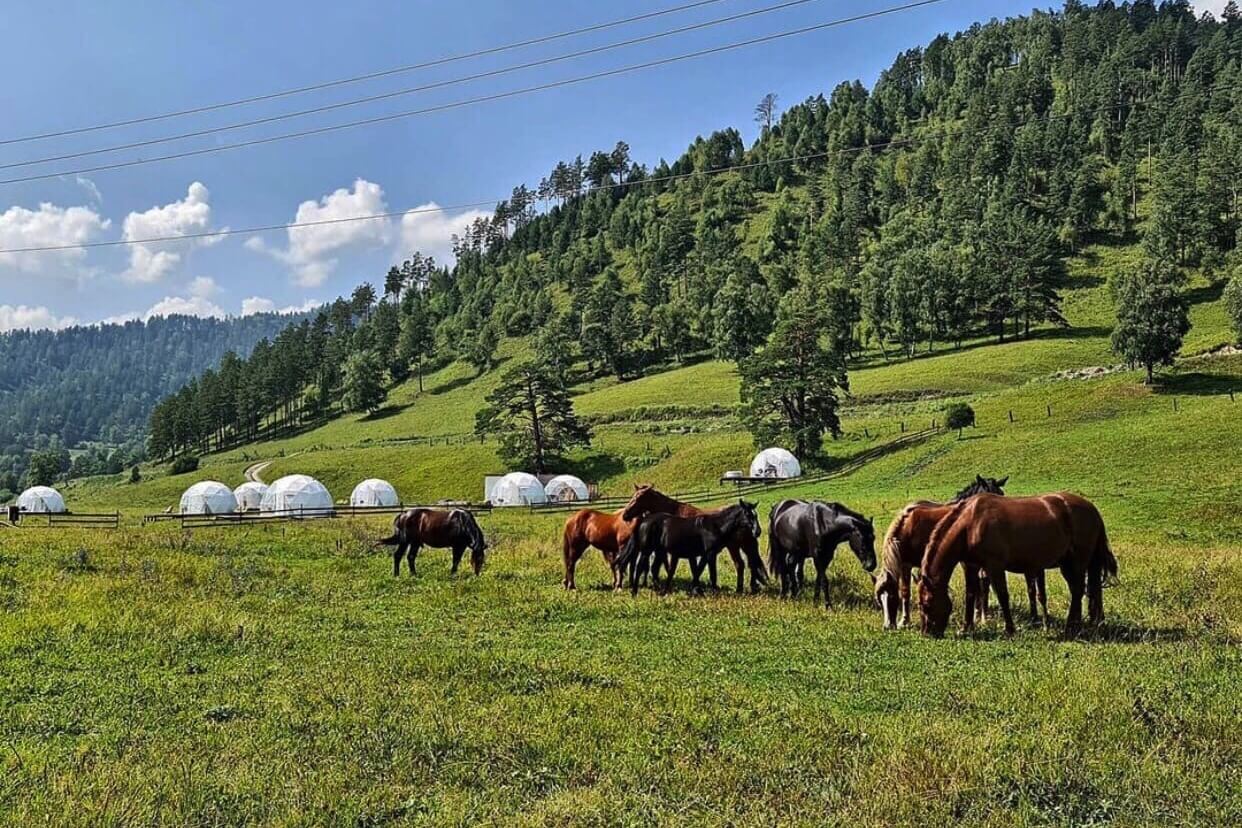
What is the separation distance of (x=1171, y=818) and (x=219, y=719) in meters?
8.31

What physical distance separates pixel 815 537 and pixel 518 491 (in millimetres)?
49893

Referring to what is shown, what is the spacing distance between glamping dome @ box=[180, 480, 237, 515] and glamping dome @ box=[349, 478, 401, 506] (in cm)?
1042

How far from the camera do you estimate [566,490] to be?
214ft

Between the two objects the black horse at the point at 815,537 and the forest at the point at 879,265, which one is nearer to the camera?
the black horse at the point at 815,537

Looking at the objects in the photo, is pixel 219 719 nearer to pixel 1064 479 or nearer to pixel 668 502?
pixel 668 502

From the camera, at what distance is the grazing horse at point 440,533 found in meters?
20.5

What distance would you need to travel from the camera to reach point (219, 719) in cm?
802

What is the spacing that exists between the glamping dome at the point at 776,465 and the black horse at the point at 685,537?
140 feet

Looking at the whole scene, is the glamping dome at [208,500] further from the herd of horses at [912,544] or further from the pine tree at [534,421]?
the herd of horses at [912,544]

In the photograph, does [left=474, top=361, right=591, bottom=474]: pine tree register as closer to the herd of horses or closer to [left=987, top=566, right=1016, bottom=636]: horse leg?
the herd of horses

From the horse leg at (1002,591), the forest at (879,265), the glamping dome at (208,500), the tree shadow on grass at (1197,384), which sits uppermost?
the forest at (879,265)

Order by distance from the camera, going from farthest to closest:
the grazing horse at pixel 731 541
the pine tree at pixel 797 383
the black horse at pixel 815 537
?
the pine tree at pixel 797 383 < the grazing horse at pixel 731 541 < the black horse at pixel 815 537

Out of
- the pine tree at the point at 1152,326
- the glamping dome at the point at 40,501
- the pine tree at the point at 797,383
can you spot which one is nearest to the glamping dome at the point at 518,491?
the pine tree at the point at 797,383

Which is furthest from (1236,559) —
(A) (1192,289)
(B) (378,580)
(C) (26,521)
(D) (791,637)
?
(A) (1192,289)
